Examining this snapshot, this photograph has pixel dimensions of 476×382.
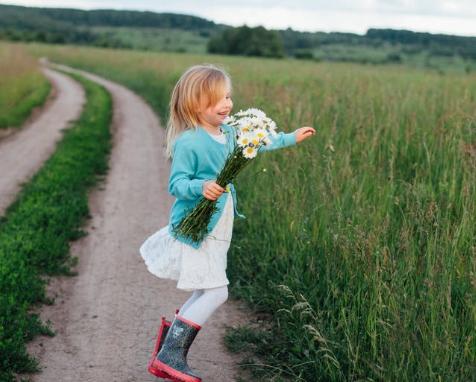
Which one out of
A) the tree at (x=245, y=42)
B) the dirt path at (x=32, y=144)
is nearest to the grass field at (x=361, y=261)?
the dirt path at (x=32, y=144)

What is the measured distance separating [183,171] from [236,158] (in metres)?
0.32

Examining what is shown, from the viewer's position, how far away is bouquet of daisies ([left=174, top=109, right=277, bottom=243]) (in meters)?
3.09

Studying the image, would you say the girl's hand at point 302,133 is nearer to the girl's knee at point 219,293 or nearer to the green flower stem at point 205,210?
the green flower stem at point 205,210

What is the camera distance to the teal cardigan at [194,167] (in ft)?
10.6

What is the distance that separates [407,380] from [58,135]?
11332mm

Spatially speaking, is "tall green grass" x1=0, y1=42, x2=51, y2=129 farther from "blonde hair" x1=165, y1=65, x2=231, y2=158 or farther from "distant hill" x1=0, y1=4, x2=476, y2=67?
"blonde hair" x1=165, y1=65, x2=231, y2=158

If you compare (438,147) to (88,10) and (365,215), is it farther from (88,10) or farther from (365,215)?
(88,10)

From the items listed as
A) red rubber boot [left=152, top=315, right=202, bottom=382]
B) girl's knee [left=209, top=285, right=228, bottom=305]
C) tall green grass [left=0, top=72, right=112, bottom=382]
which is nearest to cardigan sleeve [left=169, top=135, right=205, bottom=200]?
girl's knee [left=209, top=285, right=228, bottom=305]

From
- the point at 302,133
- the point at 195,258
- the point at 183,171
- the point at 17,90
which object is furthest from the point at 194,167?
the point at 17,90

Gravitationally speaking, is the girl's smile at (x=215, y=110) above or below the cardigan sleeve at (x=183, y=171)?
above

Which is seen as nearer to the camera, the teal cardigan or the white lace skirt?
the teal cardigan

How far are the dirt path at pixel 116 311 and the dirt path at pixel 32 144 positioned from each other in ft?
4.86

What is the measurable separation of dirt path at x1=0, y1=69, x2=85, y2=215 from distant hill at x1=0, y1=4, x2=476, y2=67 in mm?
7636

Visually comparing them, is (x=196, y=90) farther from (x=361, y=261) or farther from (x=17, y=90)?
(x=17, y=90)
